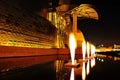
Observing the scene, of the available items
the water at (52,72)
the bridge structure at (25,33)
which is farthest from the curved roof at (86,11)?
the water at (52,72)

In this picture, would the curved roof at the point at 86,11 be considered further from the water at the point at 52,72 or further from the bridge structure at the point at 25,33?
the water at the point at 52,72

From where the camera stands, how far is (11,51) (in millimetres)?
11305

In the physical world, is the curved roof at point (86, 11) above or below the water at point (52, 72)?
above

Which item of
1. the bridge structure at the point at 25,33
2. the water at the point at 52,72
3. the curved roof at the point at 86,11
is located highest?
the curved roof at the point at 86,11

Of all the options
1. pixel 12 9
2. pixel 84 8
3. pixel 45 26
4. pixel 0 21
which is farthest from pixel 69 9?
pixel 0 21

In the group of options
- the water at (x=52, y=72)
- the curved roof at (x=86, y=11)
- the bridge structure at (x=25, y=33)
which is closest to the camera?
the water at (x=52, y=72)

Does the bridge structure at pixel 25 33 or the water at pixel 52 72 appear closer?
the water at pixel 52 72

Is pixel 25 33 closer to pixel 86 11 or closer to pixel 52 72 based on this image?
pixel 52 72

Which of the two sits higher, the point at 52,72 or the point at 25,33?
the point at 25,33

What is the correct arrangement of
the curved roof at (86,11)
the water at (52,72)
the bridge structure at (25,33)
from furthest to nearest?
the curved roof at (86,11), the bridge structure at (25,33), the water at (52,72)

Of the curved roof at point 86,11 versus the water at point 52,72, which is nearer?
the water at point 52,72

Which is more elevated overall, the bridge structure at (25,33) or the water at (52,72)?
the bridge structure at (25,33)

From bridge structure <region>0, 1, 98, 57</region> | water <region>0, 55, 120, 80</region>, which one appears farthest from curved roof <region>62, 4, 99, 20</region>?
water <region>0, 55, 120, 80</region>

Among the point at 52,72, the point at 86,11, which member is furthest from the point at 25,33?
the point at 86,11
